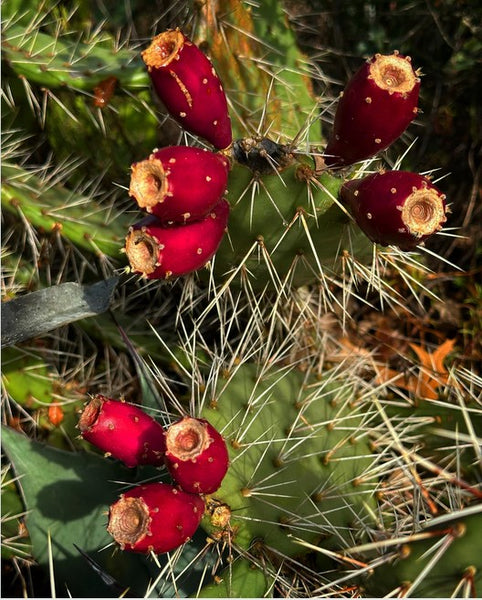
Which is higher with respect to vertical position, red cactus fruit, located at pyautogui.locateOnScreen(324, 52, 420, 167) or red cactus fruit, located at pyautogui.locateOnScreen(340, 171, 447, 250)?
red cactus fruit, located at pyautogui.locateOnScreen(324, 52, 420, 167)

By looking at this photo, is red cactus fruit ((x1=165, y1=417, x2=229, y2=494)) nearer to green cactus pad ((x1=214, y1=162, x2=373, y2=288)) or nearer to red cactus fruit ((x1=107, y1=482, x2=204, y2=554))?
red cactus fruit ((x1=107, y1=482, x2=204, y2=554))

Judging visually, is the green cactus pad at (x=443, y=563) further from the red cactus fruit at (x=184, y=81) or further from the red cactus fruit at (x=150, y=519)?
the red cactus fruit at (x=184, y=81)

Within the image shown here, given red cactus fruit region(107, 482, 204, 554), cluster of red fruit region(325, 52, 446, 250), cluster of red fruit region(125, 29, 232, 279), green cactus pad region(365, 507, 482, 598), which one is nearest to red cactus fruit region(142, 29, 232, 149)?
cluster of red fruit region(125, 29, 232, 279)

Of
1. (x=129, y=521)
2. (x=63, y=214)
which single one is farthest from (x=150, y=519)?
(x=63, y=214)

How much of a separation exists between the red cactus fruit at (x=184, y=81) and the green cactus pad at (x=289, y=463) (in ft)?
1.82

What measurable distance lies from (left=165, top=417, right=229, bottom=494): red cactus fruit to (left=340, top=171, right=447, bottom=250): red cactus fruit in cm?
43

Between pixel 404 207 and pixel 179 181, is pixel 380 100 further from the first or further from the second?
pixel 179 181

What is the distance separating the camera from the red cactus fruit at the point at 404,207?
110 cm

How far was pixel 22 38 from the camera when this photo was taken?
1914mm

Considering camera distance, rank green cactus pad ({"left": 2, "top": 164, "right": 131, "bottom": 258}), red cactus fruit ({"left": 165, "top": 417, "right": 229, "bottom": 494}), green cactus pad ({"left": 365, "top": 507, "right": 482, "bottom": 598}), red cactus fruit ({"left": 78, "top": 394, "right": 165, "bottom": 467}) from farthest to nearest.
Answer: green cactus pad ({"left": 2, "top": 164, "right": 131, "bottom": 258})
red cactus fruit ({"left": 78, "top": 394, "right": 165, "bottom": 467})
red cactus fruit ({"left": 165, "top": 417, "right": 229, "bottom": 494})
green cactus pad ({"left": 365, "top": 507, "right": 482, "bottom": 598})

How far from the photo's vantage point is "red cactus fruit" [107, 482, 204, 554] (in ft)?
3.62

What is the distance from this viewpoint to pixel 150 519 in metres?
1.10

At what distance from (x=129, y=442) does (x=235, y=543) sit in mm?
284

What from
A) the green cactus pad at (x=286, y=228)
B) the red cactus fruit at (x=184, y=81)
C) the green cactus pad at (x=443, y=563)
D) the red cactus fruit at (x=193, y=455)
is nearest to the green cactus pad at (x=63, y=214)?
the green cactus pad at (x=286, y=228)
